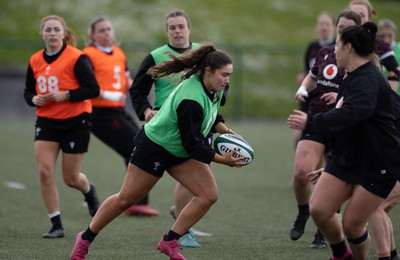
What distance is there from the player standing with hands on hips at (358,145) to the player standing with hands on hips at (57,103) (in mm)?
2962

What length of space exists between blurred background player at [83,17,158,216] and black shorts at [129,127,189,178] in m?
3.02

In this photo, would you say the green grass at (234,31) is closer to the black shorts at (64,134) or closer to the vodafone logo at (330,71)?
the black shorts at (64,134)

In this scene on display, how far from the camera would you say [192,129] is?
5.68 m

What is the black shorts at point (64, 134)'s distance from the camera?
7707 mm

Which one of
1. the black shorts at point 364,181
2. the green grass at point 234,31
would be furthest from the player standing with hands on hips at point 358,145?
the green grass at point 234,31

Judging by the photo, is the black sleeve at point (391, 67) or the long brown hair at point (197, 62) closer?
the long brown hair at point (197, 62)

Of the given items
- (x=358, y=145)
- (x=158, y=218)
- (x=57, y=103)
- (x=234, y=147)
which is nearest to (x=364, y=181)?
(x=358, y=145)

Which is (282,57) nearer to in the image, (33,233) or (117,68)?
(117,68)

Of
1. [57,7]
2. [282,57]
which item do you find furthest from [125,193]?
[57,7]

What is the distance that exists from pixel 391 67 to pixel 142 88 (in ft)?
7.95

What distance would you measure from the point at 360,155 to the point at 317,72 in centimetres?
193

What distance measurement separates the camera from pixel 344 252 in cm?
587

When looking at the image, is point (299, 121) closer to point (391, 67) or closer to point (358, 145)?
point (358, 145)

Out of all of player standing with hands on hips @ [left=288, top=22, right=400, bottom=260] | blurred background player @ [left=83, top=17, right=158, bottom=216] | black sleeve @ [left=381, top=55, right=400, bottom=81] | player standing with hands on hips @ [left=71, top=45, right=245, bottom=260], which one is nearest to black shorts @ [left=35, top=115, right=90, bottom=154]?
blurred background player @ [left=83, top=17, right=158, bottom=216]
